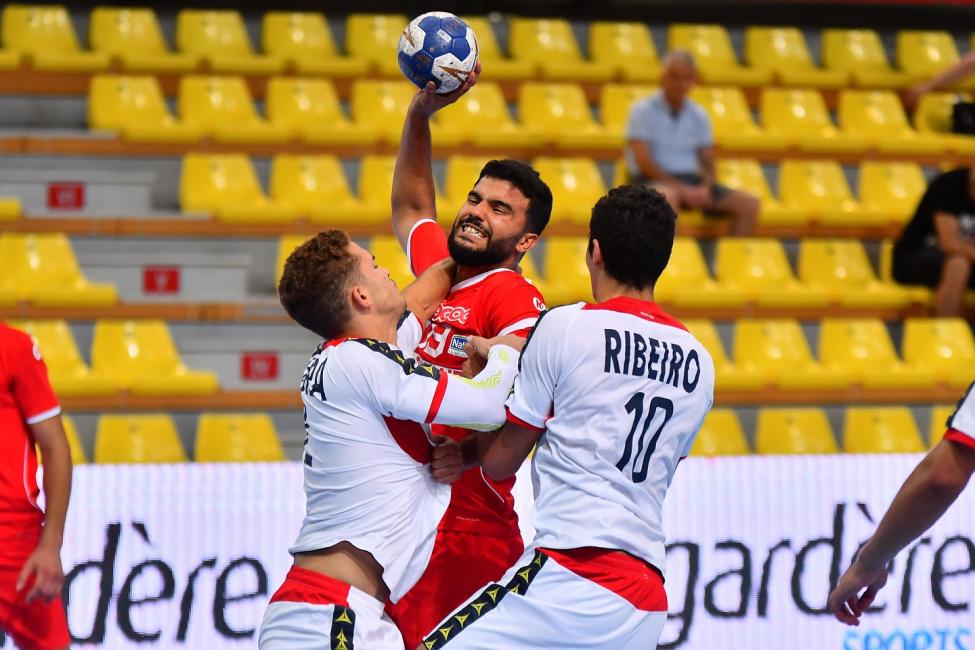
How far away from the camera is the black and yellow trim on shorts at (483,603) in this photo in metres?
3.60

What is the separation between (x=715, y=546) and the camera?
604 centimetres

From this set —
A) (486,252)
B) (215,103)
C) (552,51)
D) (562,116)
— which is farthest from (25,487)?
(552,51)

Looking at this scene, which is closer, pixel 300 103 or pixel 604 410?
pixel 604 410

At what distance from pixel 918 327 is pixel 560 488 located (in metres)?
5.67

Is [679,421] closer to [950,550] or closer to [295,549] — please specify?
[295,549]

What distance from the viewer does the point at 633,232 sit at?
3.67 metres

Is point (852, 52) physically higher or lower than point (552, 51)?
higher

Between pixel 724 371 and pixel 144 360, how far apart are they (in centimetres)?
315

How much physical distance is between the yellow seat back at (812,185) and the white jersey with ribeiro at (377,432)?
636 centimetres

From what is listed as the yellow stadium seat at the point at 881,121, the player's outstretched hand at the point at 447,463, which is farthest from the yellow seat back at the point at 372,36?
the player's outstretched hand at the point at 447,463

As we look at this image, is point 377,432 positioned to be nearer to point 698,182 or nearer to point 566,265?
point 566,265

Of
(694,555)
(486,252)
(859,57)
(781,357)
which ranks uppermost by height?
(859,57)

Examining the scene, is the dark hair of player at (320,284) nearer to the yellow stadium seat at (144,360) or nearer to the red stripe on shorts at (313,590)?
the red stripe on shorts at (313,590)

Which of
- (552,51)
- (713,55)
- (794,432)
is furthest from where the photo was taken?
(713,55)
